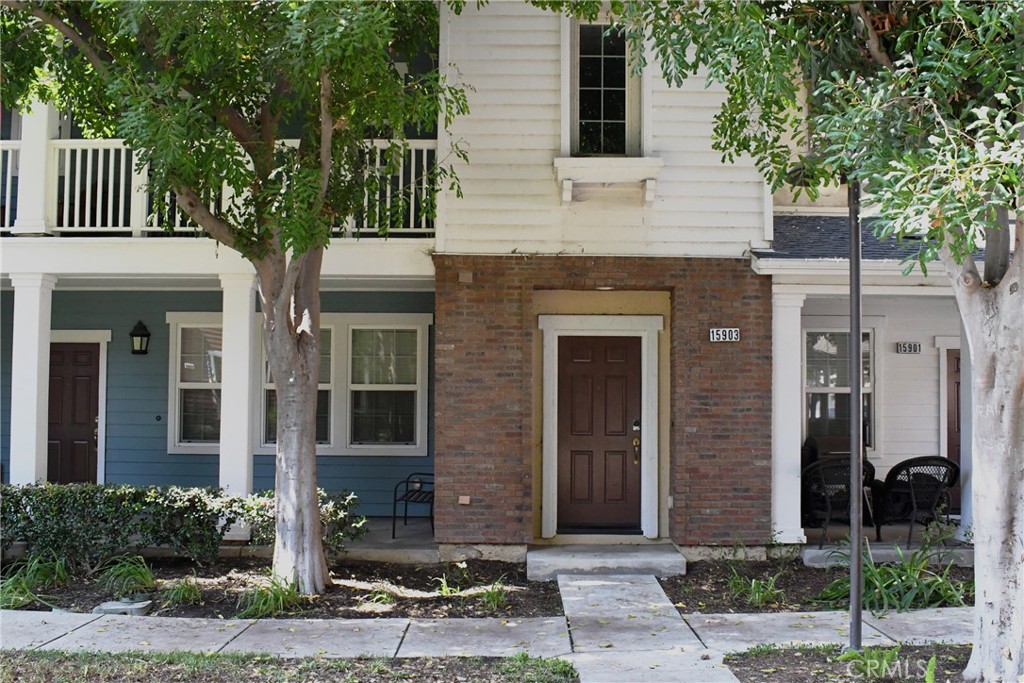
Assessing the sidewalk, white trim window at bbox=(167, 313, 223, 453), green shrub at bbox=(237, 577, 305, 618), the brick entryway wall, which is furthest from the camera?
white trim window at bbox=(167, 313, 223, 453)

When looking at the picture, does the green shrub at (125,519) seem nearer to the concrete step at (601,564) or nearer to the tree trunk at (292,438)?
the tree trunk at (292,438)

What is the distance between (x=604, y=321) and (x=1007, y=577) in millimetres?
4952

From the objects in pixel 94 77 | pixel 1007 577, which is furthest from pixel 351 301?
pixel 1007 577

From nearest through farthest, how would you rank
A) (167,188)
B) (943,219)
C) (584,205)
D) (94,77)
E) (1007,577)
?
1. (943,219)
2. (1007,577)
3. (167,188)
4. (94,77)
5. (584,205)

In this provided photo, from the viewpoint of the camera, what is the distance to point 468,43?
Answer: 28.3 feet

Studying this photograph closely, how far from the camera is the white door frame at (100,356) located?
1076cm

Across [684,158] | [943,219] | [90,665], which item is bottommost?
[90,665]

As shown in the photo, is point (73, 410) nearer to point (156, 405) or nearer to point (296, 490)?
point (156, 405)

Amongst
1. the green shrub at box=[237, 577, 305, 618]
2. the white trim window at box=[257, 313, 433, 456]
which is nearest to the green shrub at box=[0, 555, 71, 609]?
the green shrub at box=[237, 577, 305, 618]

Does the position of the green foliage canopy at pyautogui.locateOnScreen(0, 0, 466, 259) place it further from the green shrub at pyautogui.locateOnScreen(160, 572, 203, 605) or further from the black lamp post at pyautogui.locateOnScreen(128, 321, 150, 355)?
the black lamp post at pyautogui.locateOnScreen(128, 321, 150, 355)

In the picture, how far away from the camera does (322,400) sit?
35.3 feet

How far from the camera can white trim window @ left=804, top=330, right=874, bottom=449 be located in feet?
34.9

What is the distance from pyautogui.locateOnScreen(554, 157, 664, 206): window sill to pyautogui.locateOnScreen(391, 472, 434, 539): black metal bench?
3.64m

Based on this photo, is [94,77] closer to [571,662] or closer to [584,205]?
[584,205]
